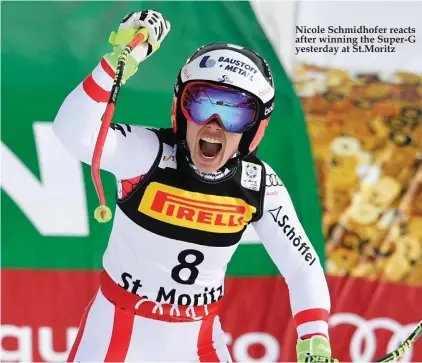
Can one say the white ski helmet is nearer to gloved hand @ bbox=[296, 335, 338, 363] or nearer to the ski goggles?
the ski goggles

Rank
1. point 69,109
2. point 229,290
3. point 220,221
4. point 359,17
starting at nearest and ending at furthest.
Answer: point 69,109, point 220,221, point 359,17, point 229,290

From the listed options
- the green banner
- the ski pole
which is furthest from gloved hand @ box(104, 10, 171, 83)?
the green banner

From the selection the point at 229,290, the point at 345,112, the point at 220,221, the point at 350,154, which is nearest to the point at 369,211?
the point at 350,154

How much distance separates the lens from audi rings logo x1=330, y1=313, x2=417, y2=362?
2275 mm

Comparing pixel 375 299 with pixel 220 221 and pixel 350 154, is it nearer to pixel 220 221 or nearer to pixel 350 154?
pixel 350 154

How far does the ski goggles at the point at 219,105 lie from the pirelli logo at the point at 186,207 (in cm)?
18

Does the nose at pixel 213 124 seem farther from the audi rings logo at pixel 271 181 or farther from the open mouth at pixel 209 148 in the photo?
the audi rings logo at pixel 271 181

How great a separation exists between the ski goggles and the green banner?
824 mm

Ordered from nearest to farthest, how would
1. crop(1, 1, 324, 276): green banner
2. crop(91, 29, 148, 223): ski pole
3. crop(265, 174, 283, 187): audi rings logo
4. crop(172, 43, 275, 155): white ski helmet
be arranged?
crop(91, 29, 148, 223): ski pole < crop(172, 43, 275, 155): white ski helmet < crop(265, 174, 283, 187): audi rings logo < crop(1, 1, 324, 276): green banner

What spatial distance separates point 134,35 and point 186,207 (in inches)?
15.8

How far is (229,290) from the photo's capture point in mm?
2297

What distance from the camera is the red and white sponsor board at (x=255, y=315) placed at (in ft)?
7.43

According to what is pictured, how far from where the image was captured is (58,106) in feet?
7.23

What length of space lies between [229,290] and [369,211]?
0.57 metres
